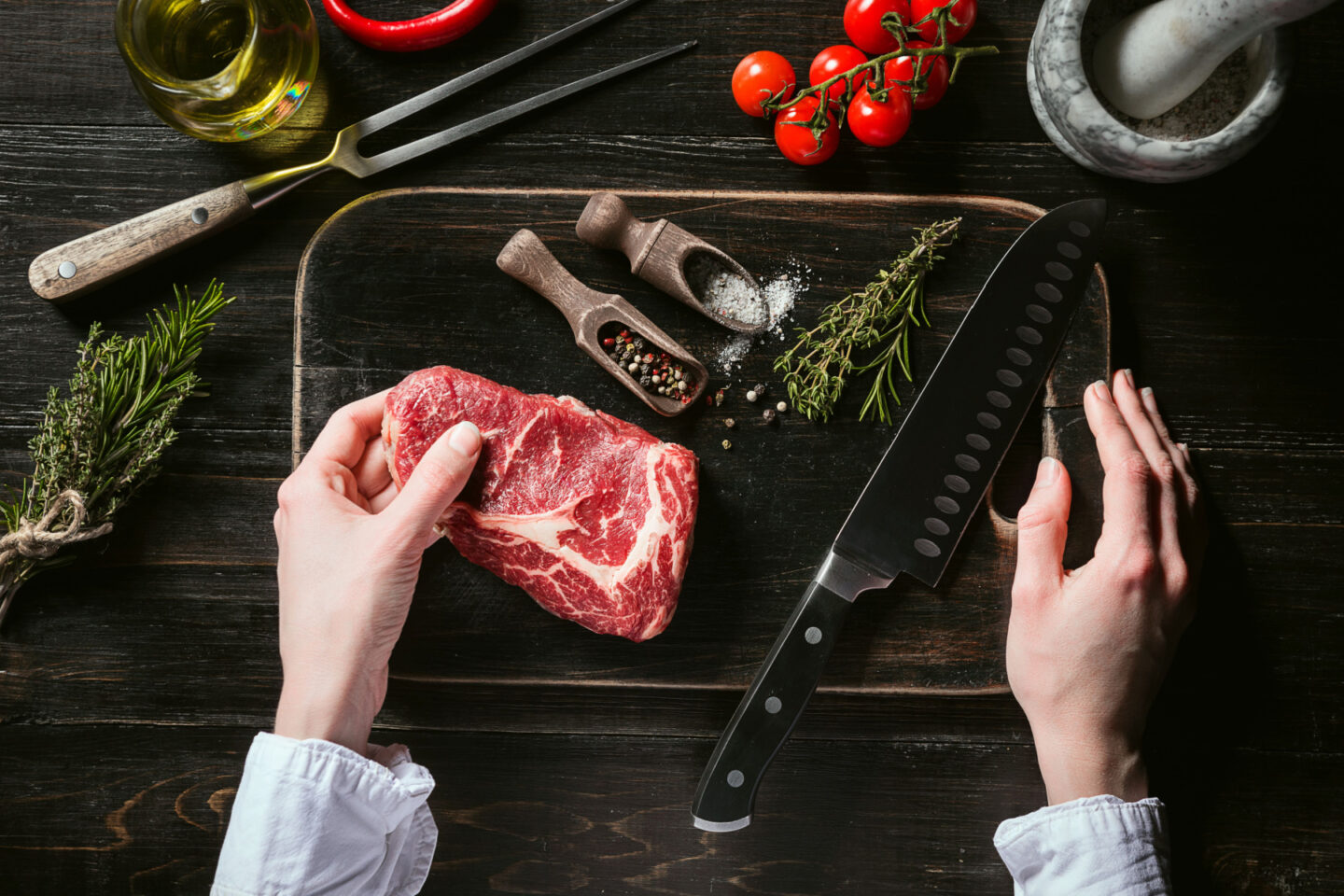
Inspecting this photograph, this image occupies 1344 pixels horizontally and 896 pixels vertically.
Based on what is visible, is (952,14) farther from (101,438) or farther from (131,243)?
(101,438)

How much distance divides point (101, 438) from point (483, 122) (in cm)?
117

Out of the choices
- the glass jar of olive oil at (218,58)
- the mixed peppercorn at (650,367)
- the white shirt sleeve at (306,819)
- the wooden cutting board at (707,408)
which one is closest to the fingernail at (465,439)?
the wooden cutting board at (707,408)

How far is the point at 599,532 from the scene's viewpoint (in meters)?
1.71

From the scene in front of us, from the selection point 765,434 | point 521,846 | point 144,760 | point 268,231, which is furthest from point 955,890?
point 268,231

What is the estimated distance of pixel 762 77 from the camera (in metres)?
1.80

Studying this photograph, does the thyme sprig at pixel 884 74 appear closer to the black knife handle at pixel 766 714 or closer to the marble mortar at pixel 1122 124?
the marble mortar at pixel 1122 124

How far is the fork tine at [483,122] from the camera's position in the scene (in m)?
1.89

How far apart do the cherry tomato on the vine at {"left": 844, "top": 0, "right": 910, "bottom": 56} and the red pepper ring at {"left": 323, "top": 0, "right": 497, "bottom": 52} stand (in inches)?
34.5

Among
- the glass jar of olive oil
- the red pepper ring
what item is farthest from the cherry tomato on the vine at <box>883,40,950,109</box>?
the glass jar of olive oil

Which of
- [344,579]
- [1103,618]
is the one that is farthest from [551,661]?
[1103,618]

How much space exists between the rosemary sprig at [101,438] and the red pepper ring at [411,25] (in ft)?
2.35

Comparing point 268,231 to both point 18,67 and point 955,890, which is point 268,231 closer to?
point 18,67

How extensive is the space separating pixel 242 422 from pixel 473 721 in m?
0.95

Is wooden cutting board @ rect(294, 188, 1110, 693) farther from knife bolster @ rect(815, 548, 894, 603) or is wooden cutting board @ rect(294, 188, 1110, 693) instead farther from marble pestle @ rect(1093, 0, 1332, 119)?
marble pestle @ rect(1093, 0, 1332, 119)
